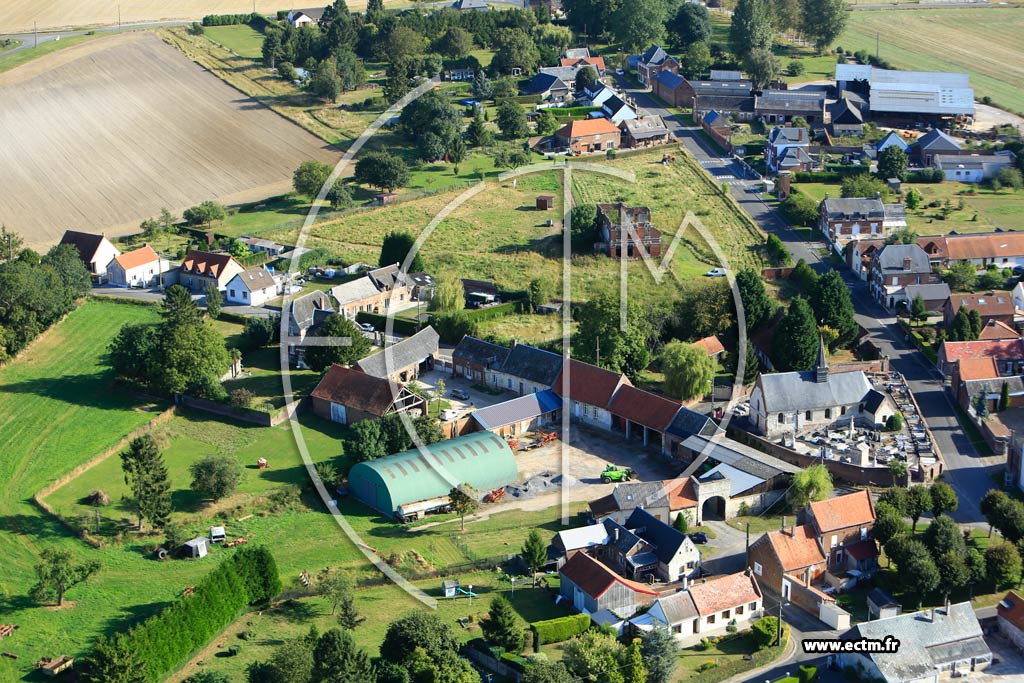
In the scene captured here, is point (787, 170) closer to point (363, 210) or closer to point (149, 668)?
point (363, 210)

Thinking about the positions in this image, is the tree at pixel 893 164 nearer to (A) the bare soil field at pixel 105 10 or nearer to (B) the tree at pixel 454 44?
(B) the tree at pixel 454 44

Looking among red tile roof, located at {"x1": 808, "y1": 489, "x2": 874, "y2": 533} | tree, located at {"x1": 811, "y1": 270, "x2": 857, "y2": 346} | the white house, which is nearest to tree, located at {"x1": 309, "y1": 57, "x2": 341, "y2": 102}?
the white house

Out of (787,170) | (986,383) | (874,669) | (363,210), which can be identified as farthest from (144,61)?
(874,669)

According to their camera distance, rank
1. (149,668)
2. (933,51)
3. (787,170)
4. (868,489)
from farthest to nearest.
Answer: (933,51) → (787,170) → (868,489) → (149,668)

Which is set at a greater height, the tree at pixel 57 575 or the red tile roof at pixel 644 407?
the red tile roof at pixel 644 407

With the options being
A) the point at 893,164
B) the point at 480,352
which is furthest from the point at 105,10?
the point at 480,352

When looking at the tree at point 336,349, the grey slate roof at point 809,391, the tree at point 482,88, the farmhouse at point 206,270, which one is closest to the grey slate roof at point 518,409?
the tree at point 336,349

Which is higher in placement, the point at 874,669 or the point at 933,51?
the point at 933,51
